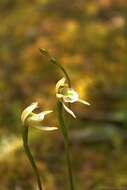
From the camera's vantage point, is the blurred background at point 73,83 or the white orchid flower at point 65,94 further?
the blurred background at point 73,83

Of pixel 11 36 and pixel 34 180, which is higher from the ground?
pixel 34 180

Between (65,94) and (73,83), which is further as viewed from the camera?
(73,83)

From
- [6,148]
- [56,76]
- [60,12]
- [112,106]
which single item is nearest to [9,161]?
[6,148]

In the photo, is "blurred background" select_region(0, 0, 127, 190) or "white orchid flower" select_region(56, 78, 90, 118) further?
"blurred background" select_region(0, 0, 127, 190)

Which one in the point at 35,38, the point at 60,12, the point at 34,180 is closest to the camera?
the point at 34,180

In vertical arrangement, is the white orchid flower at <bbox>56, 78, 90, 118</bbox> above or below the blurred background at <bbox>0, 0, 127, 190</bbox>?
above

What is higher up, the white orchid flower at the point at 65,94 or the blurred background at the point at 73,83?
the white orchid flower at the point at 65,94

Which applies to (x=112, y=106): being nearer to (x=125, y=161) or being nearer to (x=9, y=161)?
(x=125, y=161)

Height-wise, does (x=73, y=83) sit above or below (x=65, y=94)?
below
